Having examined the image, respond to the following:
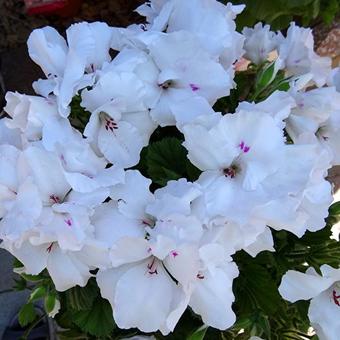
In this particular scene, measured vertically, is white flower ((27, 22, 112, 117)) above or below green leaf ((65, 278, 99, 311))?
above

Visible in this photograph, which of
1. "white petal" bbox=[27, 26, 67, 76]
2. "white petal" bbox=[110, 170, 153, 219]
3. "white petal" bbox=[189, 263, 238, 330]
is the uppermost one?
"white petal" bbox=[27, 26, 67, 76]

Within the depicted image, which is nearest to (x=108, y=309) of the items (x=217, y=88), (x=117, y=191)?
(x=117, y=191)

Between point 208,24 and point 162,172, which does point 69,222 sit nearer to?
point 162,172

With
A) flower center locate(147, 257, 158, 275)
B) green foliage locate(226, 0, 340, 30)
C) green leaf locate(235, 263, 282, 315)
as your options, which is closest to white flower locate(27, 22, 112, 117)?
flower center locate(147, 257, 158, 275)

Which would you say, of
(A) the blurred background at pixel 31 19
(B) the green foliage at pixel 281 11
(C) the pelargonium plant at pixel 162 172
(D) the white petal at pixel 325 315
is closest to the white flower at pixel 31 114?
(C) the pelargonium plant at pixel 162 172

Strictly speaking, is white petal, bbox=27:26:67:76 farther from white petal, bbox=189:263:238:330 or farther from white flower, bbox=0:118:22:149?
white petal, bbox=189:263:238:330

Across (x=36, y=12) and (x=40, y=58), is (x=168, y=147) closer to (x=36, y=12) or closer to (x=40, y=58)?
(x=40, y=58)

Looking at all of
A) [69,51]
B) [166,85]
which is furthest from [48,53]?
[166,85]

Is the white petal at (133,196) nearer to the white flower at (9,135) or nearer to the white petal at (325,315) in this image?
the white flower at (9,135)

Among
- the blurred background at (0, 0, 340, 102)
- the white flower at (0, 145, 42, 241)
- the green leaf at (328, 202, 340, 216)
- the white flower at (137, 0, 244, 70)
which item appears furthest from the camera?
the blurred background at (0, 0, 340, 102)
